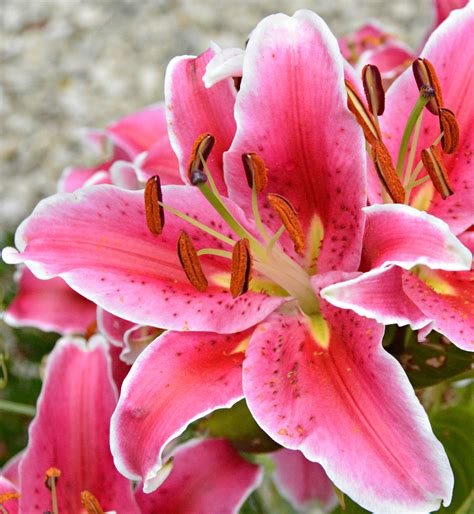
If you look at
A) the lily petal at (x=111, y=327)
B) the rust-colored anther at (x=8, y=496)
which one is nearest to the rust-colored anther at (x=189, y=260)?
the lily petal at (x=111, y=327)

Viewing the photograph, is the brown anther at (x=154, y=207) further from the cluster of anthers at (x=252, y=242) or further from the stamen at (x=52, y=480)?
the stamen at (x=52, y=480)

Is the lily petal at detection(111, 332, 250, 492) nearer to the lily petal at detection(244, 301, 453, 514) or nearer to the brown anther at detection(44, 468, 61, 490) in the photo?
the lily petal at detection(244, 301, 453, 514)

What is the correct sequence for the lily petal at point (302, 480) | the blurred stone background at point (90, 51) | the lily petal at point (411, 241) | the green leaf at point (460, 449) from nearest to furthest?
the lily petal at point (411, 241), the green leaf at point (460, 449), the lily petal at point (302, 480), the blurred stone background at point (90, 51)

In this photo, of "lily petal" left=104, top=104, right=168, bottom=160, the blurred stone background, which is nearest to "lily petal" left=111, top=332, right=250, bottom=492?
"lily petal" left=104, top=104, right=168, bottom=160


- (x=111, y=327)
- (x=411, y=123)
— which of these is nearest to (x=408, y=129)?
(x=411, y=123)

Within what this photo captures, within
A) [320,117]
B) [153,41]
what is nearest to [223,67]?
[320,117]

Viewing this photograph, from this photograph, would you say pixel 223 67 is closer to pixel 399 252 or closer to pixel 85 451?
pixel 399 252
